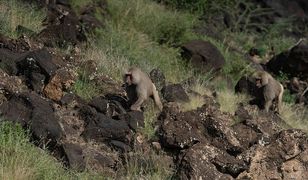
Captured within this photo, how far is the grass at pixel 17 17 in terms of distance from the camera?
12203mm

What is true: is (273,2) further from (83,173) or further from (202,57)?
(83,173)

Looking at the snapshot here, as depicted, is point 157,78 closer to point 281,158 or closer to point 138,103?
point 138,103

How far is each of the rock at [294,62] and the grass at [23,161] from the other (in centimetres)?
982

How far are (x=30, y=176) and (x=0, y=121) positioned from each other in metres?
1.14

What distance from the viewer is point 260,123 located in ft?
33.5

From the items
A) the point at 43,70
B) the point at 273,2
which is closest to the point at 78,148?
the point at 43,70

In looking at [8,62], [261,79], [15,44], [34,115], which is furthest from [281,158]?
[15,44]

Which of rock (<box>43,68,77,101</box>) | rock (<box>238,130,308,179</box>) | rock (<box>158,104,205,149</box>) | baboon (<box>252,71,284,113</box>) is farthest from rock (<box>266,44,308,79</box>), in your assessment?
rock (<box>43,68,77,101</box>)

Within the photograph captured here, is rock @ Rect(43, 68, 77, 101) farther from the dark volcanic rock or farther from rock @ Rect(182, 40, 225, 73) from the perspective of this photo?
rock @ Rect(182, 40, 225, 73)

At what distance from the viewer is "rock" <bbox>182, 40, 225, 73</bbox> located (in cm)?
1518

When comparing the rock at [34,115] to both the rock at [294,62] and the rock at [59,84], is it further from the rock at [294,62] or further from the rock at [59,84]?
the rock at [294,62]

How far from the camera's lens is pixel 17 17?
42.7 ft

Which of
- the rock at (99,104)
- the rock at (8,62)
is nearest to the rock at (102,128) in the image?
the rock at (99,104)

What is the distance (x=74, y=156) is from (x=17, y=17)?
5.56m
